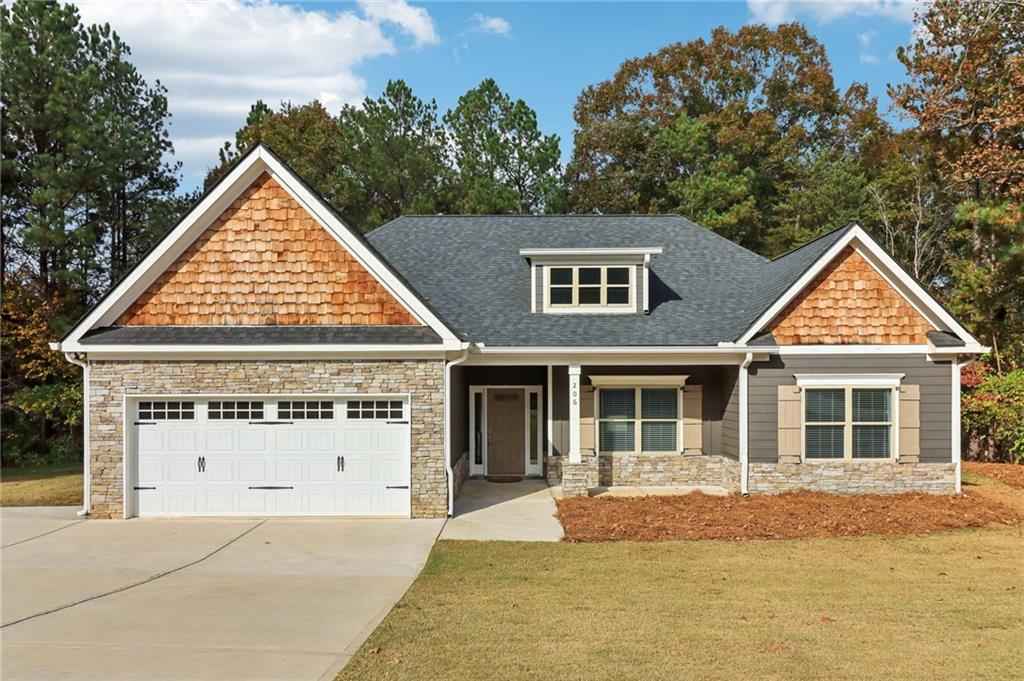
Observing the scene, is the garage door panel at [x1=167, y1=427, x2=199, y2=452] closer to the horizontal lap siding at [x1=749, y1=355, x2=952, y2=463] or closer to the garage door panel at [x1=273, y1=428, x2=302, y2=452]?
the garage door panel at [x1=273, y1=428, x2=302, y2=452]

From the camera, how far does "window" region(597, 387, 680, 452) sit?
16.3 m

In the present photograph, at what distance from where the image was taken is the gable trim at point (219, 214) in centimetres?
1288

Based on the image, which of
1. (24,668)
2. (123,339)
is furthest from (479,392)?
(24,668)

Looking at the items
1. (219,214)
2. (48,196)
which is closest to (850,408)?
(219,214)

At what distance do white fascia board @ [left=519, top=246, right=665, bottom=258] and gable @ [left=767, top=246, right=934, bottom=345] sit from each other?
309 cm

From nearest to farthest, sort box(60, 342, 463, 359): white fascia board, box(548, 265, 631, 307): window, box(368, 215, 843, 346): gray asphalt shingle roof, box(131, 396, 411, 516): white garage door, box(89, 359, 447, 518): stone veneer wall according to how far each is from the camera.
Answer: box(60, 342, 463, 359): white fascia board
box(89, 359, 447, 518): stone veneer wall
box(131, 396, 411, 516): white garage door
box(368, 215, 843, 346): gray asphalt shingle roof
box(548, 265, 631, 307): window

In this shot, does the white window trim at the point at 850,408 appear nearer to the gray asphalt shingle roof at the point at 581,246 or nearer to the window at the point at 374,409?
the gray asphalt shingle roof at the point at 581,246

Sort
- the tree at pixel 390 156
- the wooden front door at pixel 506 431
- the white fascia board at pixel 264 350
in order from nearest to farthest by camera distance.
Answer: the white fascia board at pixel 264 350 → the wooden front door at pixel 506 431 → the tree at pixel 390 156

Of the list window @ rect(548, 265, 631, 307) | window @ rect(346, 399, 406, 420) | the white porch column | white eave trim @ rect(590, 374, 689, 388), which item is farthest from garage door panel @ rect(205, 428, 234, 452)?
white eave trim @ rect(590, 374, 689, 388)

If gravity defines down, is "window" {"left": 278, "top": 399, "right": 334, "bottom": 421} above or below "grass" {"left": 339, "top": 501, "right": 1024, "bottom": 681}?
above

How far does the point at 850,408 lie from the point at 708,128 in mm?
23243

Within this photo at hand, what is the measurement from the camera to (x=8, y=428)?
76.0 ft

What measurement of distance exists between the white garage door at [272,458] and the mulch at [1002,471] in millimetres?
13943

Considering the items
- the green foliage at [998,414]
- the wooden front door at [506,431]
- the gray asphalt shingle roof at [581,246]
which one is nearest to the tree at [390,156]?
the gray asphalt shingle roof at [581,246]
